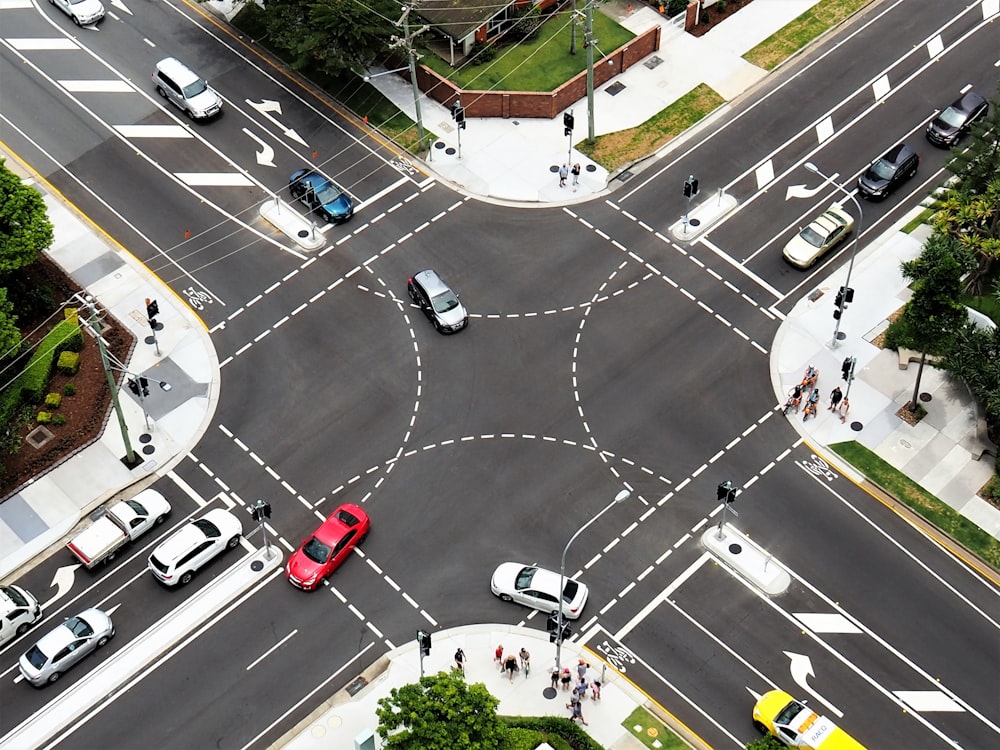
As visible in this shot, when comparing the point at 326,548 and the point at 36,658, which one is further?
the point at 326,548

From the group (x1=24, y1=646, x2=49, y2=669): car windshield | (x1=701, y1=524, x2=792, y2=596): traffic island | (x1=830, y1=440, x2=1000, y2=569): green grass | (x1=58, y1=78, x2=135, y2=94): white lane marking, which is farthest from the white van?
(x1=830, y1=440, x2=1000, y2=569): green grass

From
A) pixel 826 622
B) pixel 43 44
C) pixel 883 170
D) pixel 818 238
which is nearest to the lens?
pixel 826 622

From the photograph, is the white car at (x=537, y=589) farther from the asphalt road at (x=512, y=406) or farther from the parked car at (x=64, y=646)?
the parked car at (x=64, y=646)

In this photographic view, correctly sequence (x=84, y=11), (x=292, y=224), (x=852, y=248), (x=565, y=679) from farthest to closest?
1. (x=84, y=11)
2. (x=292, y=224)
3. (x=852, y=248)
4. (x=565, y=679)

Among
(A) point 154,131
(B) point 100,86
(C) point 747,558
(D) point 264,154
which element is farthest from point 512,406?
(B) point 100,86

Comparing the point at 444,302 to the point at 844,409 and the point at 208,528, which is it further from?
the point at 844,409

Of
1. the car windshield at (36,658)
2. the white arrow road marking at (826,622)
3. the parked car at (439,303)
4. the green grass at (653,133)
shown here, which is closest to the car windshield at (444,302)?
the parked car at (439,303)

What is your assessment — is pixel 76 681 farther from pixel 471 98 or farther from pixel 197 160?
pixel 471 98

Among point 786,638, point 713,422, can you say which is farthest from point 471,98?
point 786,638
